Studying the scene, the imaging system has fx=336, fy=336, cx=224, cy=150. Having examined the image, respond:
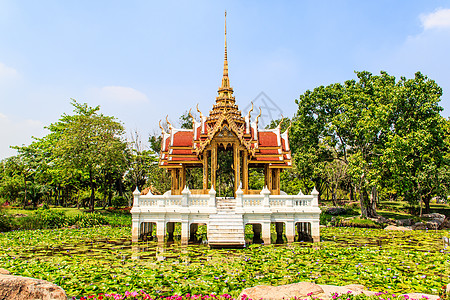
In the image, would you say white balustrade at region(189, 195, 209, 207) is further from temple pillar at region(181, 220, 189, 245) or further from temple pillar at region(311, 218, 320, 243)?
temple pillar at region(311, 218, 320, 243)

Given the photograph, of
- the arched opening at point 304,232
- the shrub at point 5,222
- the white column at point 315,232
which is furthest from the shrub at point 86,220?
the white column at point 315,232

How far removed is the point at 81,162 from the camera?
27.1 m

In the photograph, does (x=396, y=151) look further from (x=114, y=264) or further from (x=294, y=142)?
(x=114, y=264)

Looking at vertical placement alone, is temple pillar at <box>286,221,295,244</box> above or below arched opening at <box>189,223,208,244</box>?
above

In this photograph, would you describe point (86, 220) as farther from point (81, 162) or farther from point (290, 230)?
point (290, 230)

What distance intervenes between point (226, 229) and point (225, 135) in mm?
5020

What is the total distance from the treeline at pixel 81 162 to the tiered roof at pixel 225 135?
7.81 meters

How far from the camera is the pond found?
24.7ft

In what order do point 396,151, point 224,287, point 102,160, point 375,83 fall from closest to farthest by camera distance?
point 224,287, point 396,151, point 375,83, point 102,160

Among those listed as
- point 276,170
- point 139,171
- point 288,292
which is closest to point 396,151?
Answer: point 276,170

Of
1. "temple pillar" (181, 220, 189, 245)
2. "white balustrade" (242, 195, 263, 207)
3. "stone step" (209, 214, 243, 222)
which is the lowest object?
"temple pillar" (181, 220, 189, 245)

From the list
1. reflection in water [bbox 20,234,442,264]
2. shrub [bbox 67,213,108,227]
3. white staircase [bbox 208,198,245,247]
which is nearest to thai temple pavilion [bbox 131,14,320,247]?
white staircase [bbox 208,198,245,247]

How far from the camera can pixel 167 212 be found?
14414 mm

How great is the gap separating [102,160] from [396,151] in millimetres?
21560
